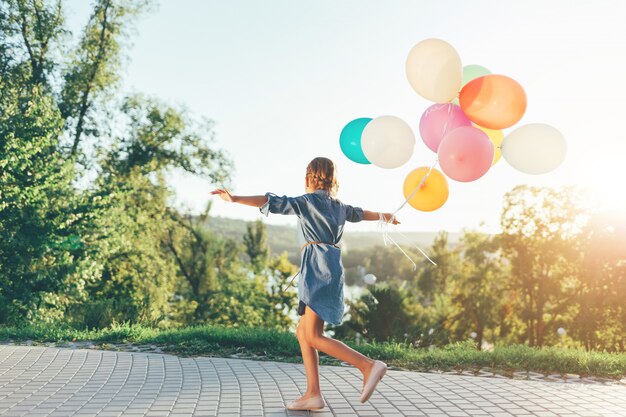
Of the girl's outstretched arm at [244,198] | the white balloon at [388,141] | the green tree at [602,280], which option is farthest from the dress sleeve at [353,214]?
the green tree at [602,280]

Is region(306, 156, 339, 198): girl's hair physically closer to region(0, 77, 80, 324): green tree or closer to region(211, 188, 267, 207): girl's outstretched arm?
region(211, 188, 267, 207): girl's outstretched arm

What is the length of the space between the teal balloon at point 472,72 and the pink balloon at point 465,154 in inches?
29.9

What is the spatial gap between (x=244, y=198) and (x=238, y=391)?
1.86 meters

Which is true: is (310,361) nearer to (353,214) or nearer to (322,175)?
(353,214)

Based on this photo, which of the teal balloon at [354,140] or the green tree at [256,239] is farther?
the green tree at [256,239]

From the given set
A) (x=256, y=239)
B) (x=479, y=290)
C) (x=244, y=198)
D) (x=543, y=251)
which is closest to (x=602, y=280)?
(x=543, y=251)

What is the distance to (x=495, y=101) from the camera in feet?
17.4

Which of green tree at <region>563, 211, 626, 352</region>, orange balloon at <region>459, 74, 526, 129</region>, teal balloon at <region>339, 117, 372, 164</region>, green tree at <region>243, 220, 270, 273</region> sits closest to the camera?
orange balloon at <region>459, 74, 526, 129</region>

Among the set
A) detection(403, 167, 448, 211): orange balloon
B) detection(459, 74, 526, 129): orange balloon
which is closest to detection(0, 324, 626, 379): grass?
detection(403, 167, 448, 211): orange balloon

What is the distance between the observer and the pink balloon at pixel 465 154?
5.08 metres

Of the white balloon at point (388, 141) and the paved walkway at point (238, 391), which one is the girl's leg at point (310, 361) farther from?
the white balloon at point (388, 141)

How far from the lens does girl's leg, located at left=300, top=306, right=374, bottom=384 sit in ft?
14.0

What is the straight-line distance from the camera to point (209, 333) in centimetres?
820

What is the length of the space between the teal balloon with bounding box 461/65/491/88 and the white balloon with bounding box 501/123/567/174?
649mm
